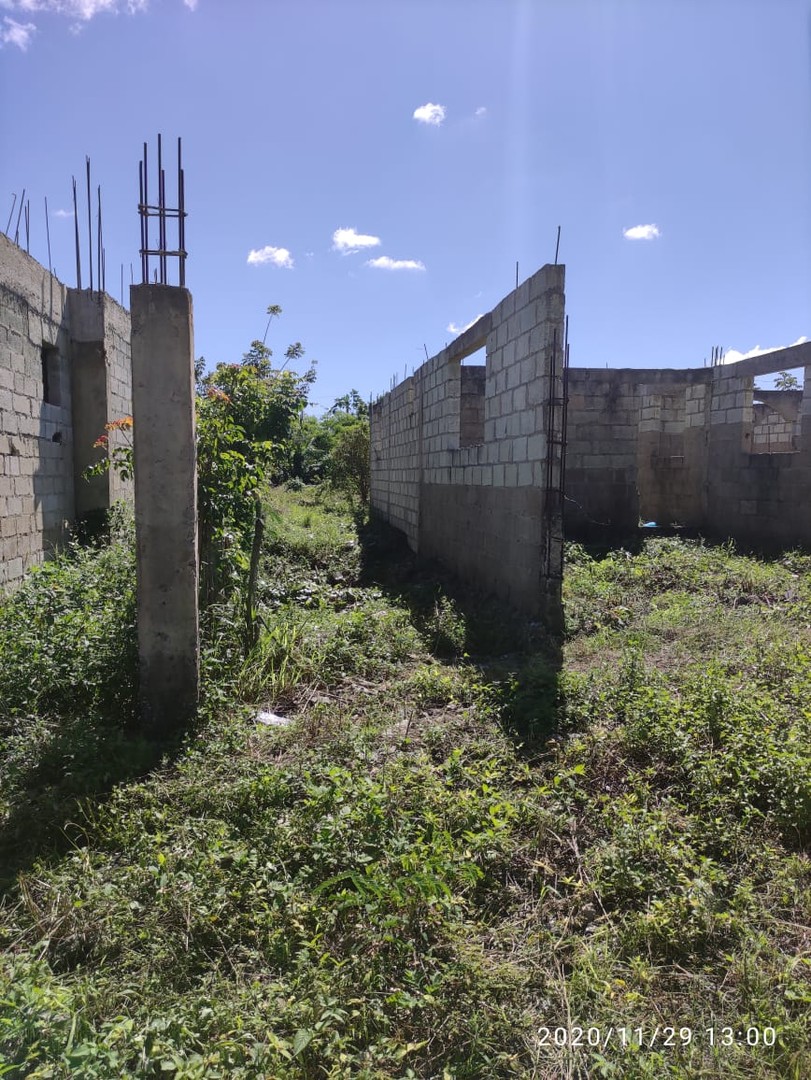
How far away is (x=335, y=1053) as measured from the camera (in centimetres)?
191

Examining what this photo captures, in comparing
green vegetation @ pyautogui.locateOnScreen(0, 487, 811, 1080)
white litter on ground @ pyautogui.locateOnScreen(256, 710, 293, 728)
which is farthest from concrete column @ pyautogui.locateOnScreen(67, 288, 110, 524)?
white litter on ground @ pyautogui.locateOnScreen(256, 710, 293, 728)

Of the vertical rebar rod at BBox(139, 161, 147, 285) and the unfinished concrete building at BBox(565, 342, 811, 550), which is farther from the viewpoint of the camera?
the unfinished concrete building at BBox(565, 342, 811, 550)

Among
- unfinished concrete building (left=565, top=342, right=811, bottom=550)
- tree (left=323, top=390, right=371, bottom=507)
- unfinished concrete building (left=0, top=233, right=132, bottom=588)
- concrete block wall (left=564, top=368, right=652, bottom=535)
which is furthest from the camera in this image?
A: tree (left=323, top=390, right=371, bottom=507)

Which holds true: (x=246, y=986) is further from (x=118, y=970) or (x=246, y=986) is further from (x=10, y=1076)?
(x=10, y=1076)

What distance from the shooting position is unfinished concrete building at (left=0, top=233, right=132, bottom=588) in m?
6.14

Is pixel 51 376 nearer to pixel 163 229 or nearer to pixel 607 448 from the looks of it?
pixel 163 229

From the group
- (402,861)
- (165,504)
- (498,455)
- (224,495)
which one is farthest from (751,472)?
(402,861)

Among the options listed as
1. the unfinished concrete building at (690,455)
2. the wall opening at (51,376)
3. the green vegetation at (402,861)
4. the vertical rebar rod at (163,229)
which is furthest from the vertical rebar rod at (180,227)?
the unfinished concrete building at (690,455)

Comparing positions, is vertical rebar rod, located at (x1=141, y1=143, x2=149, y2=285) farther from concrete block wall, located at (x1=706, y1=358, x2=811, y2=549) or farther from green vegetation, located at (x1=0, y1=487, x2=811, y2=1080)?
concrete block wall, located at (x1=706, y1=358, x2=811, y2=549)

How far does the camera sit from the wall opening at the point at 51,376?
7.47 meters

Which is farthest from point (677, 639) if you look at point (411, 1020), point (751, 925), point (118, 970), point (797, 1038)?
point (118, 970)

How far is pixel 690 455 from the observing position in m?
11.2

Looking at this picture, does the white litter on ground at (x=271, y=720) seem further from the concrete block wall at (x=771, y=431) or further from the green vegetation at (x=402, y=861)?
the concrete block wall at (x=771, y=431)

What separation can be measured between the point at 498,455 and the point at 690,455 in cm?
591
